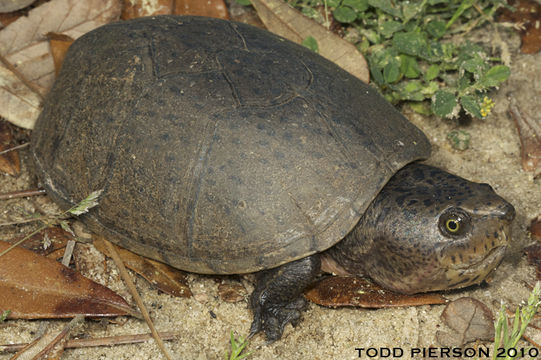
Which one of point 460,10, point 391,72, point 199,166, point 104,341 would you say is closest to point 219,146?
point 199,166

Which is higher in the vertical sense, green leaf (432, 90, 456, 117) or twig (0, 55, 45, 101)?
twig (0, 55, 45, 101)

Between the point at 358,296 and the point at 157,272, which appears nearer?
the point at 358,296

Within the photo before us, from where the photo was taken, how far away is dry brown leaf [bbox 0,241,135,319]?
11.3ft

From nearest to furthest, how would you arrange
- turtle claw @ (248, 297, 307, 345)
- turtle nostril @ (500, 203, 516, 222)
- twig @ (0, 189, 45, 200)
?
turtle nostril @ (500, 203, 516, 222), turtle claw @ (248, 297, 307, 345), twig @ (0, 189, 45, 200)

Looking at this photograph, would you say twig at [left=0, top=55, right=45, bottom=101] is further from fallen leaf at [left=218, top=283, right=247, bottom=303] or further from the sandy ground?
fallen leaf at [left=218, top=283, right=247, bottom=303]

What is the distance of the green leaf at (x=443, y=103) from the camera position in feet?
14.0

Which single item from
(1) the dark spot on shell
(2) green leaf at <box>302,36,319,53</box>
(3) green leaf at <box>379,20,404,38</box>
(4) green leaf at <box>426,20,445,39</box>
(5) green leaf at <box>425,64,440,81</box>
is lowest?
(5) green leaf at <box>425,64,440,81</box>

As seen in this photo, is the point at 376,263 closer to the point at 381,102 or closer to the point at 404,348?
the point at 404,348

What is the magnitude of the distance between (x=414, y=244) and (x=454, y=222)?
0.24m

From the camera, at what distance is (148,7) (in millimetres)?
4625

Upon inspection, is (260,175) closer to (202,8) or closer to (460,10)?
(202,8)

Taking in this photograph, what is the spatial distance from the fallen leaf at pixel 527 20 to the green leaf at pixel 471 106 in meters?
0.83

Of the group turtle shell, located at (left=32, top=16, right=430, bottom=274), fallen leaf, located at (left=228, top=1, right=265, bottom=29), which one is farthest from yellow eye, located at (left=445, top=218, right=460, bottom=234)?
fallen leaf, located at (left=228, top=1, right=265, bottom=29)

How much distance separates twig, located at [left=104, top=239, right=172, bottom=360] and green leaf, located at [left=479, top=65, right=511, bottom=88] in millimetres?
2677
